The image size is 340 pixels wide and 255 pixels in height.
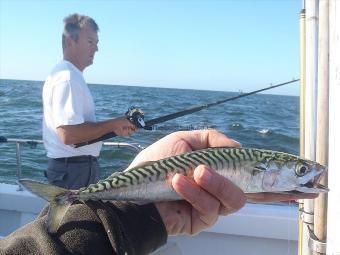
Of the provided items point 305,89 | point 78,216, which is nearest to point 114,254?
point 78,216

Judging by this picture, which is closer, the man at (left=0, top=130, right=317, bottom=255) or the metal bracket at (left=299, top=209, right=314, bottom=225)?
the man at (left=0, top=130, right=317, bottom=255)

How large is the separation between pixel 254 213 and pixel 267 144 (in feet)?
29.8

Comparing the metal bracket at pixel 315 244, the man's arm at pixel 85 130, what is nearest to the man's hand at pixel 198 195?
the metal bracket at pixel 315 244

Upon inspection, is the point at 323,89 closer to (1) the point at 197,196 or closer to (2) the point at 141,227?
(1) the point at 197,196

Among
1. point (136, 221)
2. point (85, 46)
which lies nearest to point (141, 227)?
point (136, 221)

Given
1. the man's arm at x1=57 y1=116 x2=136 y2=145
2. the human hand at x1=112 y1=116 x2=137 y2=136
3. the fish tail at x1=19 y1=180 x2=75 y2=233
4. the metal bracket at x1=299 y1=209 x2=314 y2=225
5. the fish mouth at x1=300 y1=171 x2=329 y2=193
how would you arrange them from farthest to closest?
the human hand at x1=112 y1=116 x2=137 y2=136 < the man's arm at x1=57 y1=116 x2=136 y2=145 < the metal bracket at x1=299 y1=209 x2=314 y2=225 < the fish mouth at x1=300 y1=171 x2=329 y2=193 < the fish tail at x1=19 y1=180 x2=75 y2=233

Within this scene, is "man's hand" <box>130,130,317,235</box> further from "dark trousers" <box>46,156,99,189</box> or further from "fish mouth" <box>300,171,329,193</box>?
"dark trousers" <box>46,156,99,189</box>

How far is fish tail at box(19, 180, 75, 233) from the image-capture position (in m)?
1.41

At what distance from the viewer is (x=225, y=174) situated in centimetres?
187

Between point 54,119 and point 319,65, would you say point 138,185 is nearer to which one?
point 319,65

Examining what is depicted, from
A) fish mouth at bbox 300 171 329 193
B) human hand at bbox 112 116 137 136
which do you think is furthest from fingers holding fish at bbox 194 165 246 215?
human hand at bbox 112 116 137 136

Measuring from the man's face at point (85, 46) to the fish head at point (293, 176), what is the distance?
2.58 meters

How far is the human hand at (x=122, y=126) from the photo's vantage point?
3.86 meters

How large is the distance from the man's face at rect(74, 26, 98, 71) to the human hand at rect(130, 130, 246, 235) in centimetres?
205
